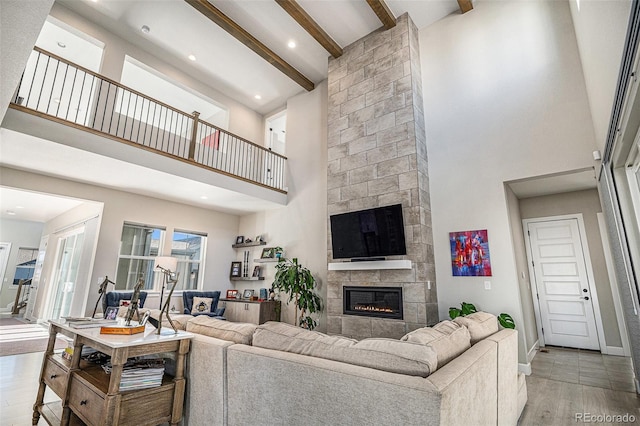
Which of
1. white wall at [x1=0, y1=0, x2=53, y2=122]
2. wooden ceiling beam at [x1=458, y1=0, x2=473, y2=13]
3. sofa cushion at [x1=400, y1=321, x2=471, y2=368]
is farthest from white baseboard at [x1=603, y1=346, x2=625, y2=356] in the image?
white wall at [x1=0, y1=0, x2=53, y2=122]

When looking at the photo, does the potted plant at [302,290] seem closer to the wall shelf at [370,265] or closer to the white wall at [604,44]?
the wall shelf at [370,265]

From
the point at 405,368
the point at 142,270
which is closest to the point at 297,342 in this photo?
the point at 405,368

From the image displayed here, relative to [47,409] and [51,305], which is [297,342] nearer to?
[47,409]

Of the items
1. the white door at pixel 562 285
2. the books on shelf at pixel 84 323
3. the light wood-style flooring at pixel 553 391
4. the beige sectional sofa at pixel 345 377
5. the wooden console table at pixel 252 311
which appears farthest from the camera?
the wooden console table at pixel 252 311

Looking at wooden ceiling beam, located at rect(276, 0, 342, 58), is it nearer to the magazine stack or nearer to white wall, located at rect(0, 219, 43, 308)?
the magazine stack

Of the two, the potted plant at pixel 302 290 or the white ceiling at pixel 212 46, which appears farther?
the potted plant at pixel 302 290

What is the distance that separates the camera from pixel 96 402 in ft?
6.24

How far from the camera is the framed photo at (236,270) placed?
24.6ft

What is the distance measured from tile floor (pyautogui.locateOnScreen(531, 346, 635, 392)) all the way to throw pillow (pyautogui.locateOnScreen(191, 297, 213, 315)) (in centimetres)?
562

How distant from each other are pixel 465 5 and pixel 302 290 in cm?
572

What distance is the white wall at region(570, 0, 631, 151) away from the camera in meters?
1.93

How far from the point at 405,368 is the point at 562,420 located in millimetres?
2527

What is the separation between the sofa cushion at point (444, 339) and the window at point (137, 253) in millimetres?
5975

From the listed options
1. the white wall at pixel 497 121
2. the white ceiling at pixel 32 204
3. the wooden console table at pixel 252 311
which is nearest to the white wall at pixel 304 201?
the wooden console table at pixel 252 311
